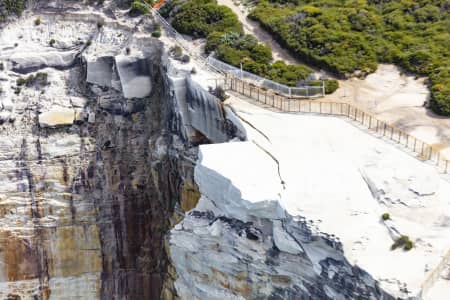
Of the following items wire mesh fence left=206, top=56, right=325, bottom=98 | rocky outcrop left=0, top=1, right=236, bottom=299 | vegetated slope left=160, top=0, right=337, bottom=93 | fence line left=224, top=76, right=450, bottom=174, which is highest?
vegetated slope left=160, top=0, right=337, bottom=93

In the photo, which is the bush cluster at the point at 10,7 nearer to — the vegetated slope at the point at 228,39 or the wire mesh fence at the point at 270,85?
the vegetated slope at the point at 228,39

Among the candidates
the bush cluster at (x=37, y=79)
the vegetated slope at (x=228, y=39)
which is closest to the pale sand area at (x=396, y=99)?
the vegetated slope at (x=228, y=39)

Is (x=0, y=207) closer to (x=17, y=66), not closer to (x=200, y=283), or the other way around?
(x=17, y=66)

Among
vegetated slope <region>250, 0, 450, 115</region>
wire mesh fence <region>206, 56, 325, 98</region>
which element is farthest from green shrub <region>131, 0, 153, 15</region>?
vegetated slope <region>250, 0, 450, 115</region>

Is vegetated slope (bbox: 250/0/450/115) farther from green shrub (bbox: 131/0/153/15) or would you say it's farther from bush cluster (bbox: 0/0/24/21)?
bush cluster (bbox: 0/0/24/21)

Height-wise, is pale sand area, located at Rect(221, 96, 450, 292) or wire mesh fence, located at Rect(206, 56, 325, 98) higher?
wire mesh fence, located at Rect(206, 56, 325, 98)

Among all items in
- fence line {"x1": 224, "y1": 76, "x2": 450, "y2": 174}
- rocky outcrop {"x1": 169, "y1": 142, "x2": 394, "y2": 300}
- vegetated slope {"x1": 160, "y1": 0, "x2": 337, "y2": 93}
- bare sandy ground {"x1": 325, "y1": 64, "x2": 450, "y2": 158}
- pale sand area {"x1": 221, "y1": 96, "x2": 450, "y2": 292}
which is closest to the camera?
pale sand area {"x1": 221, "y1": 96, "x2": 450, "y2": 292}

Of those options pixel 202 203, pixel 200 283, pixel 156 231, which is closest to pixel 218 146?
pixel 202 203
